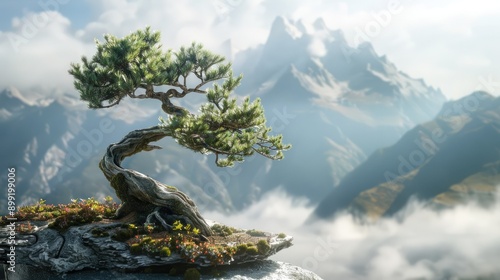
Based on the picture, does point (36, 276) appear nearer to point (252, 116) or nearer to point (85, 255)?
point (85, 255)

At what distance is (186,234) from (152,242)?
2.17m

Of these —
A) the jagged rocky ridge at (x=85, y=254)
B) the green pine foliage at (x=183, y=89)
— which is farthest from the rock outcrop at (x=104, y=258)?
the green pine foliage at (x=183, y=89)

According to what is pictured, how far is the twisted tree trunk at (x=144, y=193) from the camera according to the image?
2089 cm

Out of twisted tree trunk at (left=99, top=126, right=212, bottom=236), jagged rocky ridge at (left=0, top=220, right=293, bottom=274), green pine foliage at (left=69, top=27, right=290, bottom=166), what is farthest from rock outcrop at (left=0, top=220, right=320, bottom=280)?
green pine foliage at (left=69, top=27, right=290, bottom=166)

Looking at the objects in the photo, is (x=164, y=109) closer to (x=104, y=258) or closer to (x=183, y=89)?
(x=183, y=89)

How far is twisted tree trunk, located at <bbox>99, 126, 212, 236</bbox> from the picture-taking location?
20891 mm

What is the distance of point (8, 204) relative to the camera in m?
18.2

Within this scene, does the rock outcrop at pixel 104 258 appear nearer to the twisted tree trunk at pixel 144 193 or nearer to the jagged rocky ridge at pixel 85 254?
the jagged rocky ridge at pixel 85 254

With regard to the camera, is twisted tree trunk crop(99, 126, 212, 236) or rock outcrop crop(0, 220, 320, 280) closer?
rock outcrop crop(0, 220, 320, 280)

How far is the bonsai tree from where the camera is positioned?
19.1m

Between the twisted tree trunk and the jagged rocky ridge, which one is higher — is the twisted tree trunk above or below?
above

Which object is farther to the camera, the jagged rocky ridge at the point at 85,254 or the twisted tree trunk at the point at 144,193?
the twisted tree trunk at the point at 144,193

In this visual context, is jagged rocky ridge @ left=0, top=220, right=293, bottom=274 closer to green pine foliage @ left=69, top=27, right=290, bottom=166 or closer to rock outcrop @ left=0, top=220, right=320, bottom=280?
rock outcrop @ left=0, top=220, right=320, bottom=280

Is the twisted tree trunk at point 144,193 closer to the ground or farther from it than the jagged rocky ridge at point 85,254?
farther from it
